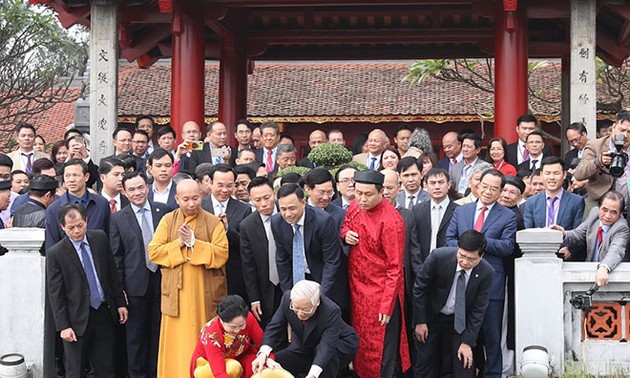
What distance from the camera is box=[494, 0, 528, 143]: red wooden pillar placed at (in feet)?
41.8

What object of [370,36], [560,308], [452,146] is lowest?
[560,308]

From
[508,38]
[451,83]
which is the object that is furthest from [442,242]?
[451,83]

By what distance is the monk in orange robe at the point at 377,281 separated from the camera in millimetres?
7848

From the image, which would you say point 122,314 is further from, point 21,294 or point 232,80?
point 232,80

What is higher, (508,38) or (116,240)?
(508,38)

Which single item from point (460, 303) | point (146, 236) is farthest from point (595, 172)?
point (146, 236)

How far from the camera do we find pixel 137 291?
325 inches

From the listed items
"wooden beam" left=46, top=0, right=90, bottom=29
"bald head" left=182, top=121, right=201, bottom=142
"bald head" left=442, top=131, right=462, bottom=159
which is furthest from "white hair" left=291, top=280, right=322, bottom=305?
"wooden beam" left=46, top=0, right=90, bottom=29

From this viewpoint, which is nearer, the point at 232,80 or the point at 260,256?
the point at 260,256

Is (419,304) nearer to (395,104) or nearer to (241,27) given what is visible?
(241,27)

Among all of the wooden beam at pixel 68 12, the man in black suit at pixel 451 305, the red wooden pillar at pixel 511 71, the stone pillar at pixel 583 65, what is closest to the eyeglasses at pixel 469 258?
the man in black suit at pixel 451 305

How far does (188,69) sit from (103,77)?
4.51 feet

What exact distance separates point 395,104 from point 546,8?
13.1 meters

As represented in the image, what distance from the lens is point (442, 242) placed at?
27.5ft
